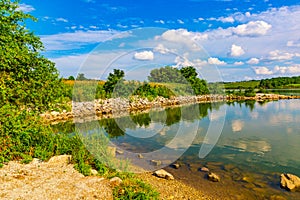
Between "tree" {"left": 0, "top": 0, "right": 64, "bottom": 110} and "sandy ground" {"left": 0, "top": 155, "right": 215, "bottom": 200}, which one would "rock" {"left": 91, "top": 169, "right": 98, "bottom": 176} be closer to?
"sandy ground" {"left": 0, "top": 155, "right": 215, "bottom": 200}

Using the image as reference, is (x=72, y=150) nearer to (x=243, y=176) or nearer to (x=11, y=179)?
(x=11, y=179)

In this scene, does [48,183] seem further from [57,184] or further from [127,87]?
[127,87]

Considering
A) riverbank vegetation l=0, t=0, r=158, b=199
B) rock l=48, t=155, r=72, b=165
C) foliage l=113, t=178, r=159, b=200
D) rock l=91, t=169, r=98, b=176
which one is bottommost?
foliage l=113, t=178, r=159, b=200

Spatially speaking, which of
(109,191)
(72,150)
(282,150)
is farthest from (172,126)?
(109,191)

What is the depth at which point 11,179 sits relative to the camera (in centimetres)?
678

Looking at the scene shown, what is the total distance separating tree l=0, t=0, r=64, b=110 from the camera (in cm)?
819

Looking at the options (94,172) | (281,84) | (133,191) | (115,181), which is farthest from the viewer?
(281,84)

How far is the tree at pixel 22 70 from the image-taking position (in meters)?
8.19

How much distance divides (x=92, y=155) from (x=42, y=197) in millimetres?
2510

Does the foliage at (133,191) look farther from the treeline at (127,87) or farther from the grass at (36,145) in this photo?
the treeline at (127,87)

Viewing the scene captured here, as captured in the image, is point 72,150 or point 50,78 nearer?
point 72,150

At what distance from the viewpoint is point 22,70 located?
8617 mm

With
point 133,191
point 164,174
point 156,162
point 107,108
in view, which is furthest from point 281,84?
point 133,191

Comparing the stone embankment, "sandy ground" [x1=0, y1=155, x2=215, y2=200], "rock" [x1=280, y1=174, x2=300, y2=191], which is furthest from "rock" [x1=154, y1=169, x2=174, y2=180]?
the stone embankment
